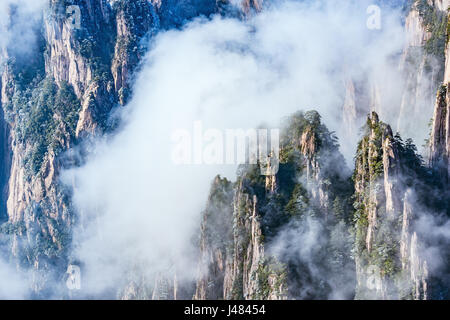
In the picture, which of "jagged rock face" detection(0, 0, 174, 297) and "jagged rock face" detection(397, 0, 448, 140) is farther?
"jagged rock face" detection(0, 0, 174, 297)

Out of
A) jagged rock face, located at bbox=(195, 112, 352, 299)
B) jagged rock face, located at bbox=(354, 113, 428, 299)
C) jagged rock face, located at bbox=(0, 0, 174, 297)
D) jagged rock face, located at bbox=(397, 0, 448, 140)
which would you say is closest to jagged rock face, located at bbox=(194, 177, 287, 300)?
jagged rock face, located at bbox=(195, 112, 352, 299)

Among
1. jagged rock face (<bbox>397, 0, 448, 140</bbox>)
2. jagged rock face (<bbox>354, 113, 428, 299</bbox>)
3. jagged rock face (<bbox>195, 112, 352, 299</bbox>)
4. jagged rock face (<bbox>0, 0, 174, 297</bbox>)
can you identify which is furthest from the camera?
jagged rock face (<bbox>0, 0, 174, 297</bbox>)

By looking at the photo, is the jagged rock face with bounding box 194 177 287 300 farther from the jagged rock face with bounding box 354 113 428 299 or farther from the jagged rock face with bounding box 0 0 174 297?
the jagged rock face with bounding box 0 0 174 297

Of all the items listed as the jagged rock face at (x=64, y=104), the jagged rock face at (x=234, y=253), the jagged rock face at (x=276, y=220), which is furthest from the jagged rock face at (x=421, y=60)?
the jagged rock face at (x=64, y=104)

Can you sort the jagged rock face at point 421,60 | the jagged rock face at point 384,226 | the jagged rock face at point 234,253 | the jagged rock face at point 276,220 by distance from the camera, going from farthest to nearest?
the jagged rock face at point 421,60, the jagged rock face at point 234,253, the jagged rock face at point 276,220, the jagged rock face at point 384,226

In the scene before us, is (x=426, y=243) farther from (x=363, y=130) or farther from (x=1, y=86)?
(x=1, y=86)

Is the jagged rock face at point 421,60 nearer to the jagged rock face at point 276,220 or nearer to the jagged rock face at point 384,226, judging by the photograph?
the jagged rock face at point 384,226

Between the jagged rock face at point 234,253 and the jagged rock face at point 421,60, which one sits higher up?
the jagged rock face at point 421,60

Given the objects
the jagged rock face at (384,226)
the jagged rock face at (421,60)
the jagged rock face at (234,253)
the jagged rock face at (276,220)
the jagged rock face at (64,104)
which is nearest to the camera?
the jagged rock face at (384,226)
